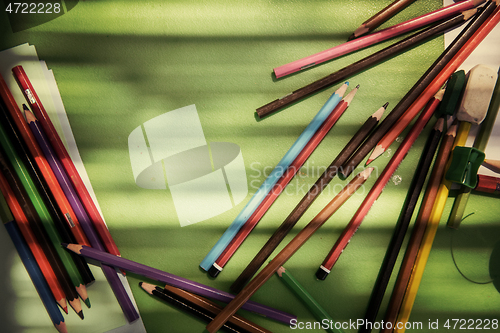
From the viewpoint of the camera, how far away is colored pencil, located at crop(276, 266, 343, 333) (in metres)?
0.75

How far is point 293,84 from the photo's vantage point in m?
0.78

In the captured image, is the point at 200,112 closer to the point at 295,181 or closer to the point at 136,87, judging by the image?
the point at 136,87

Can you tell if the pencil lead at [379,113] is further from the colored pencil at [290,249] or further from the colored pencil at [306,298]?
the colored pencil at [306,298]

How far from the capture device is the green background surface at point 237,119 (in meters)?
0.78

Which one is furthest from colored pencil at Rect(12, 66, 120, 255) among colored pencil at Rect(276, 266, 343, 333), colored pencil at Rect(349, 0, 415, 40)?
colored pencil at Rect(349, 0, 415, 40)

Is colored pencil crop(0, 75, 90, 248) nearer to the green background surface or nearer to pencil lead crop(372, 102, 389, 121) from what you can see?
the green background surface

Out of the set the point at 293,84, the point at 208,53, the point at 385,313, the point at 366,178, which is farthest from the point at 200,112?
the point at 385,313

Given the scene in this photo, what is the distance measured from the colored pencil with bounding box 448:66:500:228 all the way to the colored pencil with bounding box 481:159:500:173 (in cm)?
4

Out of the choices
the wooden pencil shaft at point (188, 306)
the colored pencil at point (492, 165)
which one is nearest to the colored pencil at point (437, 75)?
the colored pencil at point (492, 165)

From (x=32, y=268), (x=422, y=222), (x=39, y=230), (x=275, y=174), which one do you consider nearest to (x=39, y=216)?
(x=39, y=230)

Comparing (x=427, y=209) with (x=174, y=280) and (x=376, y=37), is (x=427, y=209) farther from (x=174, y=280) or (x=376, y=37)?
(x=174, y=280)

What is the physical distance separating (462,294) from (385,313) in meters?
0.24

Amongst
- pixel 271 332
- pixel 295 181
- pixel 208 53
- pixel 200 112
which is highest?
pixel 208 53

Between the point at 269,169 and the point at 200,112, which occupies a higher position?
the point at 200,112
